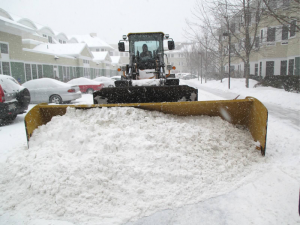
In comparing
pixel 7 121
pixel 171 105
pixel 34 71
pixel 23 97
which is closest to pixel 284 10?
pixel 171 105

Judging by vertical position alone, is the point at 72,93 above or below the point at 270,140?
above

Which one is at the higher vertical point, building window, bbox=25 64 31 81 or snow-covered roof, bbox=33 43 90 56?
snow-covered roof, bbox=33 43 90 56

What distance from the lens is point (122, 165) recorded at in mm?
3389

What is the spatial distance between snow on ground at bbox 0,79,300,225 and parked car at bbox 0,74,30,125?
3798 millimetres

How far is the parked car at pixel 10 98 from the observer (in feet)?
23.5

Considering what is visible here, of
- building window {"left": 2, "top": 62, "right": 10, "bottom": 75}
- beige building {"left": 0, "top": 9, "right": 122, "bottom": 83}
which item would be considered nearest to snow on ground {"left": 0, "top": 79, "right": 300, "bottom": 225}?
beige building {"left": 0, "top": 9, "right": 122, "bottom": 83}

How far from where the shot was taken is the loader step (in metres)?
5.35

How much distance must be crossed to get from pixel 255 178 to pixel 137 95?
10.2 ft

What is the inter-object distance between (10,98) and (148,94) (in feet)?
16.6

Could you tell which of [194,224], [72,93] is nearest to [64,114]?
[194,224]

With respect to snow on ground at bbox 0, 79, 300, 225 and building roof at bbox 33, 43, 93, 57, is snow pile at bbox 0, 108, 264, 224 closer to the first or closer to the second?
snow on ground at bbox 0, 79, 300, 225

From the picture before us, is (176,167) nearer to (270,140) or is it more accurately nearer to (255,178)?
(255,178)

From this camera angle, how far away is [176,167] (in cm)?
346

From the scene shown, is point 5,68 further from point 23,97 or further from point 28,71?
point 23,97
